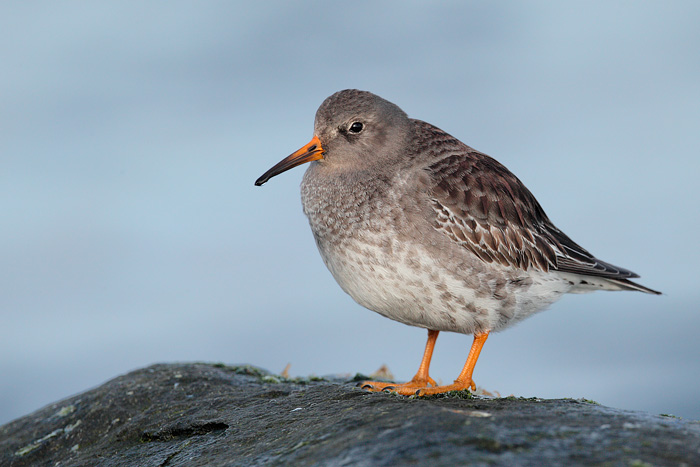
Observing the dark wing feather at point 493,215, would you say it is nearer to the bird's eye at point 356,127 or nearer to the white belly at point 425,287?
the white belly at point 425,287

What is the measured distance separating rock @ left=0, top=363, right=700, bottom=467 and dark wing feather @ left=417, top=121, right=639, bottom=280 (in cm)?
220

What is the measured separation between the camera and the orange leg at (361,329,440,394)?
7.45 meters

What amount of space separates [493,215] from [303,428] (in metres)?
4.08

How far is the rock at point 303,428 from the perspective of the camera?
3709 millimetres

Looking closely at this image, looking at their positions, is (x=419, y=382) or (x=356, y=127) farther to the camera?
(x=356, y=127)

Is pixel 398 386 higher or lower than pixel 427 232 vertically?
lower

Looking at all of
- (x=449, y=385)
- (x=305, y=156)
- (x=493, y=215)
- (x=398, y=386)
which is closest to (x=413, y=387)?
(x=398, y=386)

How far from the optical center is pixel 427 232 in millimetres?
7301

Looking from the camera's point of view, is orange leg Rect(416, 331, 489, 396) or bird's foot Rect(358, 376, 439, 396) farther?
orange leg Rect(416, 331, 489, 396)

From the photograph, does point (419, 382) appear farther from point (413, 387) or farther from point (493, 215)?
point (493, 215)

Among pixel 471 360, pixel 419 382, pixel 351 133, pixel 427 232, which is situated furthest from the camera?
pixel 351 133

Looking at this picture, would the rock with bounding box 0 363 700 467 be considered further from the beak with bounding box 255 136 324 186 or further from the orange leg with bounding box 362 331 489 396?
the beak with bounding box 255 136 324 186

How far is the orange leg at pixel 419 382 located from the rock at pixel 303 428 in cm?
80

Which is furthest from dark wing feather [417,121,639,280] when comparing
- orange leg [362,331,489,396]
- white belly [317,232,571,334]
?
orange leg [362,331,489,396]
